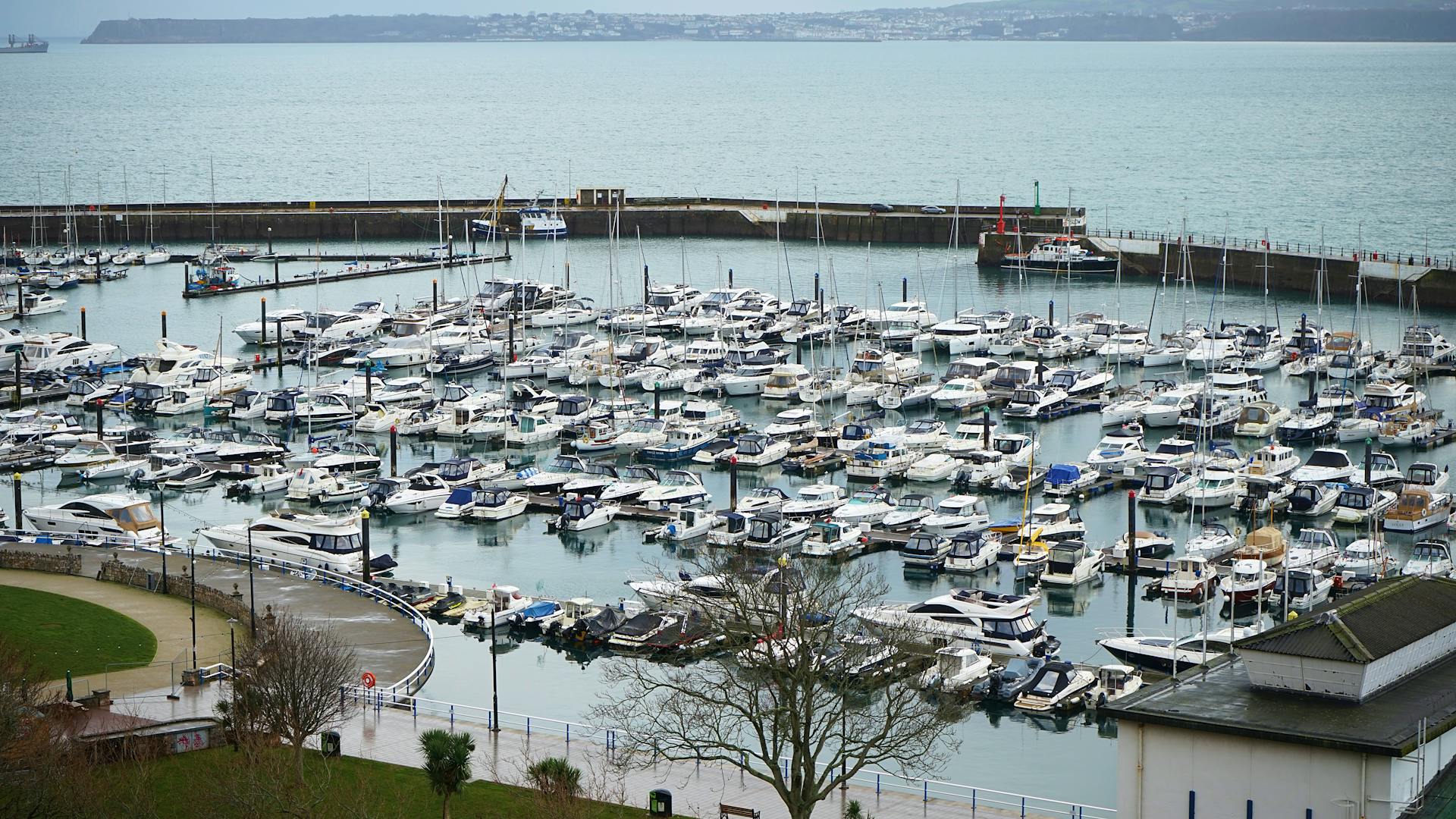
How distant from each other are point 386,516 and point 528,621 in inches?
527

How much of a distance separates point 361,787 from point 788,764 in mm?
7479

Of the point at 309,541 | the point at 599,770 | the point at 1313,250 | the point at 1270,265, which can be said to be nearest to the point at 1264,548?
the point at 599,770

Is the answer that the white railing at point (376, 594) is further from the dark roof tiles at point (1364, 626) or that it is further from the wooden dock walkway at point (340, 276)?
the wooden dock walkway at point (340, 276)

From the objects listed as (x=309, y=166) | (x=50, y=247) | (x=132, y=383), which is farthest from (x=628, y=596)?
(x=309, y=166)

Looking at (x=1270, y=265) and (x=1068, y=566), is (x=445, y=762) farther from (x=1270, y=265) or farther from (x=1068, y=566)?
(x=1270, y=265)

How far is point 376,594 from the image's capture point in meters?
41.1

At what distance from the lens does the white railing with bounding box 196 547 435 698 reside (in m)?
34.5

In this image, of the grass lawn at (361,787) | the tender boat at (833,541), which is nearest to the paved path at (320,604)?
the grass lawn at (361,787)

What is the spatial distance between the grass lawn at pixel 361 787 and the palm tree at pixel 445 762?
803 mm

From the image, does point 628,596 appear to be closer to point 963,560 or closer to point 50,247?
point 963,560

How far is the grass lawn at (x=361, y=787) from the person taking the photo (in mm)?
26875

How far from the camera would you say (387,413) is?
209 ft

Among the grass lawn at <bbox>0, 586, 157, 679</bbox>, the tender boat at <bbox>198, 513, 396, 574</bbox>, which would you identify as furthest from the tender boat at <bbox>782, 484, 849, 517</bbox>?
the grass lawn at <bbox>0, 586, 157, 679</bbox>

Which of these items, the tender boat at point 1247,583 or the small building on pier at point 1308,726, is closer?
the small building on pier at point 1308,726
